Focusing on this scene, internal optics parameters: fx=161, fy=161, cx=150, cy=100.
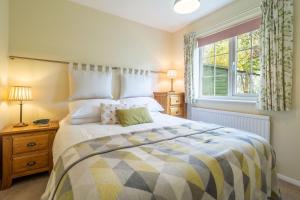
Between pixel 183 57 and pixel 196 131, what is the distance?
2.19 metres

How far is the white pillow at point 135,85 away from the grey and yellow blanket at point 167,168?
55.7 inches

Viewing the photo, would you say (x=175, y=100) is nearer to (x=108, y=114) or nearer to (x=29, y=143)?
(x=108, y=114)

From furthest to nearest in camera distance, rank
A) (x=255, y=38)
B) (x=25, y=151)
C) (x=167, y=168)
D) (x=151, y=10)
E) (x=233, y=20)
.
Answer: (x=151, y=10) → (x=233, y=20) → (x=255, y=38) → (x=25, y=151) → (x=167, y=168)

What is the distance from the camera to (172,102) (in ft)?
10.3

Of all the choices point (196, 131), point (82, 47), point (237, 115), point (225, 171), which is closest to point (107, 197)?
point (225, 171)

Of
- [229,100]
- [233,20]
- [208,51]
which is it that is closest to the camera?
[233,20]

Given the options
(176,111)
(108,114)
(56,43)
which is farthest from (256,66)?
(56,43)

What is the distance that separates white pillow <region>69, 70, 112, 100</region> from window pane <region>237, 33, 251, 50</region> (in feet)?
7.14

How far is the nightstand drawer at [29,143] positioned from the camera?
1.79 metres

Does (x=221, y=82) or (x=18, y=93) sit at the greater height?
(x=221, y=82)

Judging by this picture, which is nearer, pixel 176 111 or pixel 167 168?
pixel 167 168

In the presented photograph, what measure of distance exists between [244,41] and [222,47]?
378 millimetres

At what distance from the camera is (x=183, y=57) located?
3.40 meters

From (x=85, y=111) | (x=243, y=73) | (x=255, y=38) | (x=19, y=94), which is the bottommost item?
(x=85, y=111)
